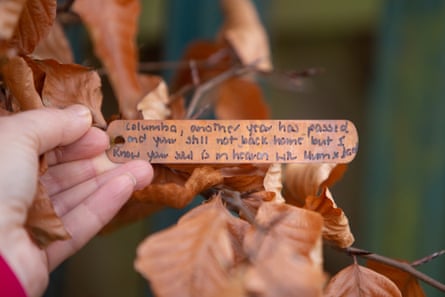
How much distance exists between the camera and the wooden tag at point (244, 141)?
450mm

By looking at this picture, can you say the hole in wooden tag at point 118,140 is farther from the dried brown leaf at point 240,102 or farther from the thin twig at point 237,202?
the dried brown leaf at point 240,102

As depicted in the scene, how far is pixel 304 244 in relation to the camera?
361mm

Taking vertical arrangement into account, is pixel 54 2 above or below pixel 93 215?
above

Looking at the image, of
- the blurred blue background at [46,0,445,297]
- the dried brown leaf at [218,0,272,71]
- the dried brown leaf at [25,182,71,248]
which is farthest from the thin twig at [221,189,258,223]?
the blurred blue background at [46,0,445,297]

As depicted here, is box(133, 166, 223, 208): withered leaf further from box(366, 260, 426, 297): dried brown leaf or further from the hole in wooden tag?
box(366, 260, 426, 297): dried brown leaf

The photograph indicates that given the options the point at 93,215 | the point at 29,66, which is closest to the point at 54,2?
the point at 29,66

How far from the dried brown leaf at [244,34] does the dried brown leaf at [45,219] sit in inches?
15.9

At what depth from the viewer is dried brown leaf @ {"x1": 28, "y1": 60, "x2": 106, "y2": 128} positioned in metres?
0.44

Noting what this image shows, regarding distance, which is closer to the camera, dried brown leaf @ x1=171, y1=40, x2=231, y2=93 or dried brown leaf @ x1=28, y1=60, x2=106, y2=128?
dried brown leaf @ x1=28, y1=60, x2=106, y2=128

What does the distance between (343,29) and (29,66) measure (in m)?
1.17

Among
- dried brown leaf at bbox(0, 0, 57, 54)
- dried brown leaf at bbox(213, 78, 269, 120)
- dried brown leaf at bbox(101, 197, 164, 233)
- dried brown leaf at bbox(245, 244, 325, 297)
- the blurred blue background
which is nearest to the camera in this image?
dried brown leaf at bbox(245, 244, 325, 297)

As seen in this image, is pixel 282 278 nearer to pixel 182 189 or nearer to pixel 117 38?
pixel 182 189

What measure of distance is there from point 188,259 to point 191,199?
86mm

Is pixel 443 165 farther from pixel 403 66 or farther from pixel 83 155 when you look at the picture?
pixel 83 155
